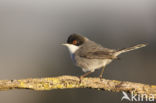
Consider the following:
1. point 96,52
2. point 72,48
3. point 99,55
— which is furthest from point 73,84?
point 72,48

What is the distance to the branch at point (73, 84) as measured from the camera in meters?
5.50

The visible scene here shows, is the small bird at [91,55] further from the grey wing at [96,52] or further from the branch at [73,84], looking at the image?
the branch at [73,84]

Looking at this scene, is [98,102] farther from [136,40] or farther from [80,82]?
[136,40]

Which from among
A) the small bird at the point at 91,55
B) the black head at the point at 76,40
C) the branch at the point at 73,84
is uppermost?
the black head at the point at 76,40

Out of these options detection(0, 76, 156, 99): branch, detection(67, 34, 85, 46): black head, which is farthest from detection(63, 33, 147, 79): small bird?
detection(0, 76, 156, 99): branch

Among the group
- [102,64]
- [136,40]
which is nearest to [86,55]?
[102,64]

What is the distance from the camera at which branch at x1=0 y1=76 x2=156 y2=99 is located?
217 inches

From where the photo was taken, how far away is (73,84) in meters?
5.73

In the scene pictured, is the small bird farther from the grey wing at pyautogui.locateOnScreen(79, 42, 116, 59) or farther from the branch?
the branch

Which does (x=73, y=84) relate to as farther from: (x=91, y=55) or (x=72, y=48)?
(x=72, y=48)

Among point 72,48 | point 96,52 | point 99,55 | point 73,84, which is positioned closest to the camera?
point 73,84

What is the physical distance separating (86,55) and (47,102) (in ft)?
16.2

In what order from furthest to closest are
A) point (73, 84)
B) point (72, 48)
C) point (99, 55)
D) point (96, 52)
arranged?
point (72, 48) < point (96, 52) < point (99, 55) < point (73, 84)

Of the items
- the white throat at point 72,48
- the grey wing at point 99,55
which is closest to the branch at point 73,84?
the grey wing at point 99,55
